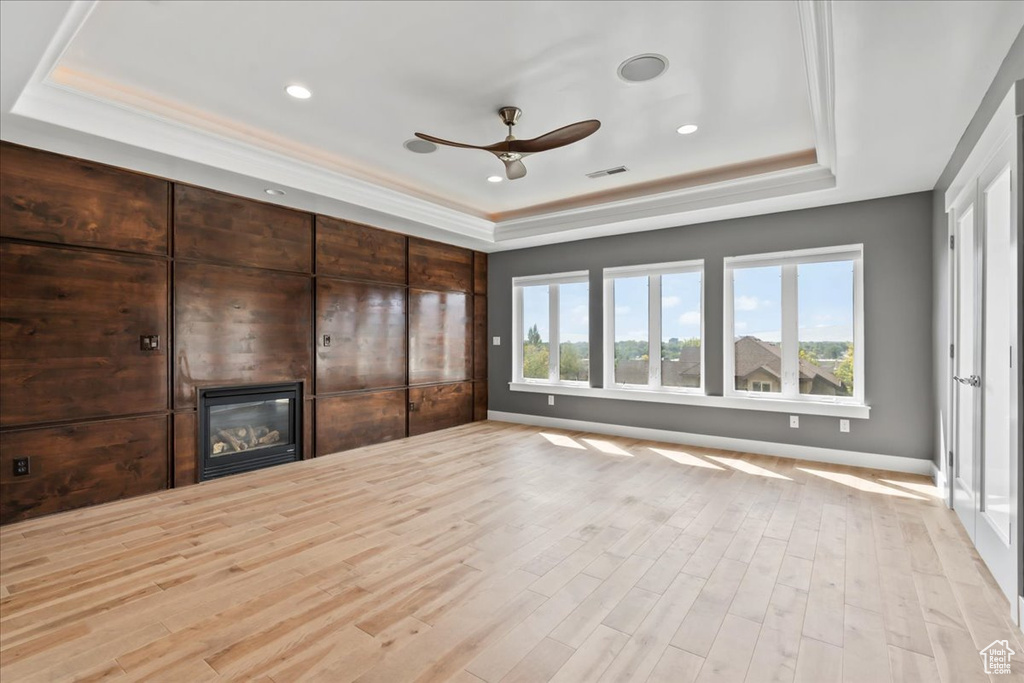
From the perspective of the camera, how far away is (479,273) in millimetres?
7176

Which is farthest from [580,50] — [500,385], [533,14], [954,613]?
[500,385]

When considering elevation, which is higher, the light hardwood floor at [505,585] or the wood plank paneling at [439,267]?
the wood plank paneling at [439,267]

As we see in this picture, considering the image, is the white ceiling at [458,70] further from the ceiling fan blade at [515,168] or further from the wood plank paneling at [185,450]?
the wood plank paneling at [185,450]

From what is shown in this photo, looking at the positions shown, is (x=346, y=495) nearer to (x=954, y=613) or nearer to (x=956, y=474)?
(x=954, y=613)

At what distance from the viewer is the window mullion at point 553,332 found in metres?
6.71

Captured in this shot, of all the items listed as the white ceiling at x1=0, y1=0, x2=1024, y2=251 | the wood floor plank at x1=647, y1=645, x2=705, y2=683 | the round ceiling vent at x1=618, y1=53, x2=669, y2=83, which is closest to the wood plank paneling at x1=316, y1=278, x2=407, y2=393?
the white ceiling at x1=0, y1=0, x2=1024, y2=251

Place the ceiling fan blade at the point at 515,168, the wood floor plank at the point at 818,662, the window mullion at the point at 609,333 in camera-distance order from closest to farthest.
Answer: the wood floor plank at the point at 818,662 → the ceiling fan blade at the point at 515,168 → the window mullion at the point at 609,333

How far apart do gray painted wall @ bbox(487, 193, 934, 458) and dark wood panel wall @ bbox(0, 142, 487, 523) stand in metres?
2.76

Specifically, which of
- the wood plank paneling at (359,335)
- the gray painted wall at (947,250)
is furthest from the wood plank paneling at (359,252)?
the gray painted wall at (947,250)

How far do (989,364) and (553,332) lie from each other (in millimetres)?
4568

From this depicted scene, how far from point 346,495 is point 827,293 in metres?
4.76

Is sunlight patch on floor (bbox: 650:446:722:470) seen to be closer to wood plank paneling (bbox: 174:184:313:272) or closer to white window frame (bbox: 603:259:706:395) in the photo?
white window frame (bbox: 603:259:706:395)

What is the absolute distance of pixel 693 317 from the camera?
18.1 feet

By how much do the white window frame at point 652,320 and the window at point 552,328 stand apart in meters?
0.31
